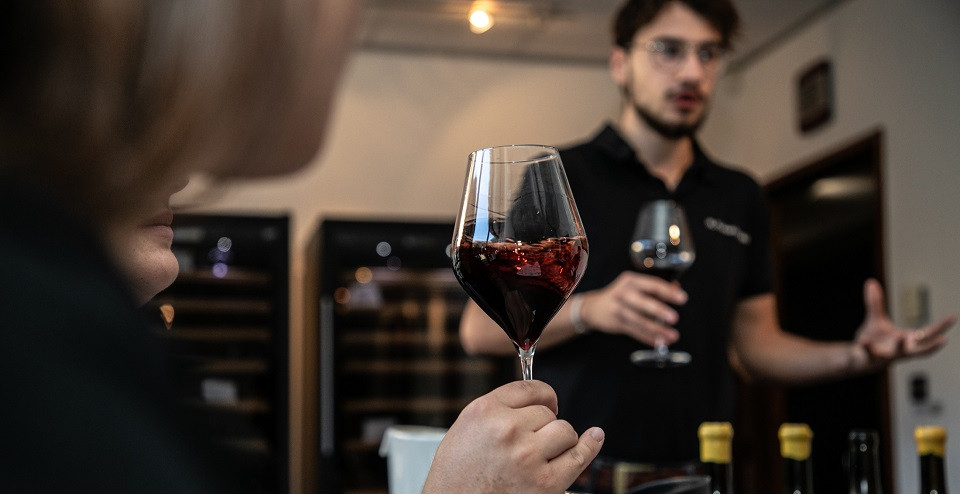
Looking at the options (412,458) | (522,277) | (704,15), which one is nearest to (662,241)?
(704,15)

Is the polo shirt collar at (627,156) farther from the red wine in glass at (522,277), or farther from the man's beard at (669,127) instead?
the red wine in glass at (522,277)

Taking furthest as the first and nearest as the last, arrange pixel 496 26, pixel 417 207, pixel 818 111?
pixel 417 207 < pixel 496 26 < pixel 818 111

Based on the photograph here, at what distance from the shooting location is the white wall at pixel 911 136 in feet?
13.7

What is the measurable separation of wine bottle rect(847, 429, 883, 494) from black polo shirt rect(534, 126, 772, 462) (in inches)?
21.5

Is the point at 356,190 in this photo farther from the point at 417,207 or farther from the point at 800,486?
the point at 800,486

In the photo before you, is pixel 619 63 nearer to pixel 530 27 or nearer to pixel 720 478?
pixel 720 478

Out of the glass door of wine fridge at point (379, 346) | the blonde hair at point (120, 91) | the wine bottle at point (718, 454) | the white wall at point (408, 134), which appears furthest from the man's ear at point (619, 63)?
the white wall at point (408, 134)

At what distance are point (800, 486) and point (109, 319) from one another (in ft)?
4.65

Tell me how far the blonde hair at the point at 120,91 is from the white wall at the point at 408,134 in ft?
17.2

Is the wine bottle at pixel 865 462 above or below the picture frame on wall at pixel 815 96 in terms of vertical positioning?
below

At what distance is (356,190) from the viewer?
5.79 m

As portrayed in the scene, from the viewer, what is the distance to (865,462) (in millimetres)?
1608

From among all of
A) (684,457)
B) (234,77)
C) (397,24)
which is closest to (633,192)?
(684,457)

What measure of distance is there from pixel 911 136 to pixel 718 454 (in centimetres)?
338
